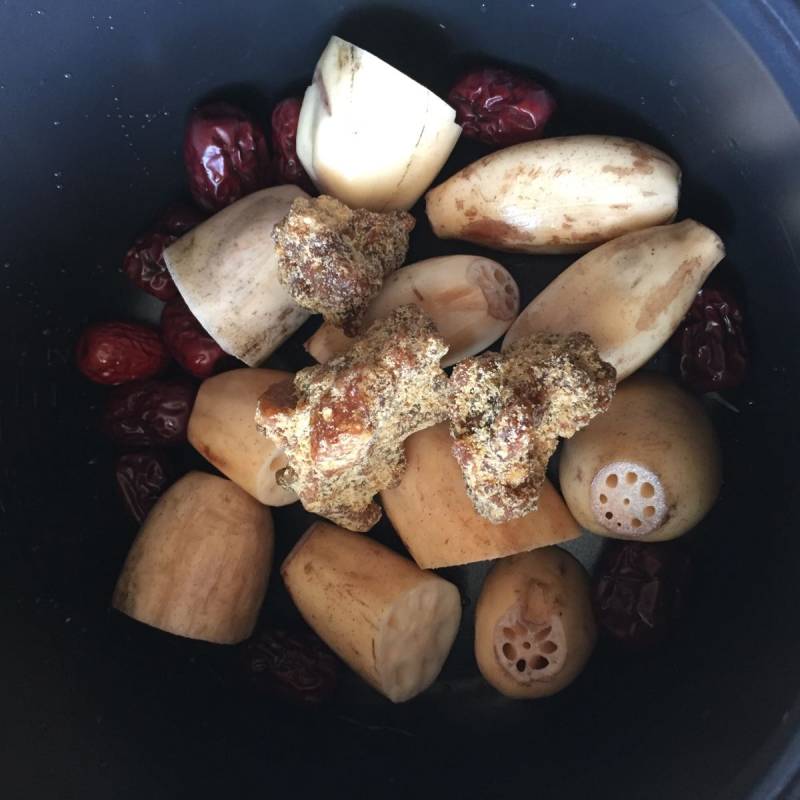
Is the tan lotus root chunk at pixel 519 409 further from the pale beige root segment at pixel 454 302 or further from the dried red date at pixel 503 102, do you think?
the dried red date at pixel 503 102

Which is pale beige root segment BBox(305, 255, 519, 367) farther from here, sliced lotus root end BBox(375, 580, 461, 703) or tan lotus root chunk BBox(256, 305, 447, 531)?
sliced lotus root end BBox(375, 580, 461, 703)

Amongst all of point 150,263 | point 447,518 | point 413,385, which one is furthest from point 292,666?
point 150,263

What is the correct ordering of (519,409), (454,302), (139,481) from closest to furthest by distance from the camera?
(519,409)
(454,302)
(139,481)

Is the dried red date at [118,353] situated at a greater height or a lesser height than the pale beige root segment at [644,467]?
lesser

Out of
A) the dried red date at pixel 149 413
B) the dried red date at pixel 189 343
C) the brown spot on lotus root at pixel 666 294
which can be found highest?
the brown spot on lotus root at pixel 666 294

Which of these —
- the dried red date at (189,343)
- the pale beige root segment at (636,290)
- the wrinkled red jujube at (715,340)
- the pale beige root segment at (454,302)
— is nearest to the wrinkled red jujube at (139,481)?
the dried red date at (189,343)

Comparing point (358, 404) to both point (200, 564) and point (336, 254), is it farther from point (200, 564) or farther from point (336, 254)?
point (200, 564)

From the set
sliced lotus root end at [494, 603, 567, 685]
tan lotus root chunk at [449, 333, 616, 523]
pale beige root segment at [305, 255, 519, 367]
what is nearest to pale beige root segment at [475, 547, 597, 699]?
sliced lotus root end at [494, 603, 567, 685]
